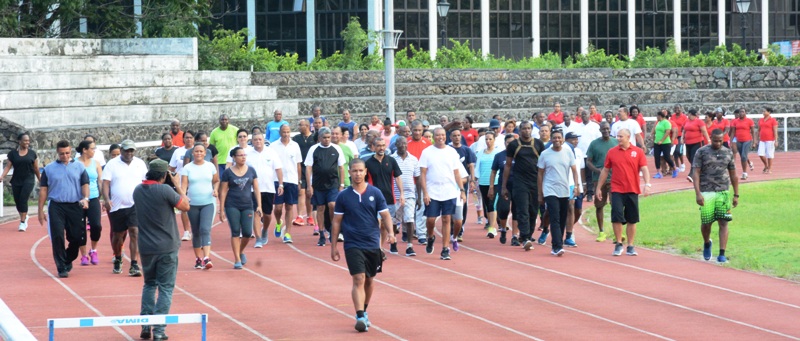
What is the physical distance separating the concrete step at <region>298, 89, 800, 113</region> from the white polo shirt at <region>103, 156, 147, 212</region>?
1949cm

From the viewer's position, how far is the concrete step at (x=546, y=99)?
35.7 metres

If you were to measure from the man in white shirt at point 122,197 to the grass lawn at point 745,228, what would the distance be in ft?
25.6

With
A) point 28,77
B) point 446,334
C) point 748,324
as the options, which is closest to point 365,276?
point 446,334

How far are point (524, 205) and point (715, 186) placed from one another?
2780mm

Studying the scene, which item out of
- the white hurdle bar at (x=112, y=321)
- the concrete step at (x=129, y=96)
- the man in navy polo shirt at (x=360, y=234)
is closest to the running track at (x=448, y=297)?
the man in navy polo shirt at (x=360, y=234)

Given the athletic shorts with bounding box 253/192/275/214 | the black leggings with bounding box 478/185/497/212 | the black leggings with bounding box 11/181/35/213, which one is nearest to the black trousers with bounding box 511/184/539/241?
the black leggings with bounding box 478/185/497/212

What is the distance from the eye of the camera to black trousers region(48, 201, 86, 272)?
1530cm

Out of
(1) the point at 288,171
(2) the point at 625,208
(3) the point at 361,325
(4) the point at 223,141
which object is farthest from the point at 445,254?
(4) the point at 223,141

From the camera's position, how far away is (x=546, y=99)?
125 feet

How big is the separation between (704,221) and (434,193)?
374 cm

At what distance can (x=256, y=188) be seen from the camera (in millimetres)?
16484

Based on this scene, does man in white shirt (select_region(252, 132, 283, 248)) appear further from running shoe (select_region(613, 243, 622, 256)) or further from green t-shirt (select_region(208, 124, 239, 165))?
running shoe (select_region(613, 243, 622, 256))

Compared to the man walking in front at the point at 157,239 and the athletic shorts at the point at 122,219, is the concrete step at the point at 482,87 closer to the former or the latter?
the athletic shorts at the point at 122,219

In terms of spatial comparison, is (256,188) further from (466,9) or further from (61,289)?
(466,9)
